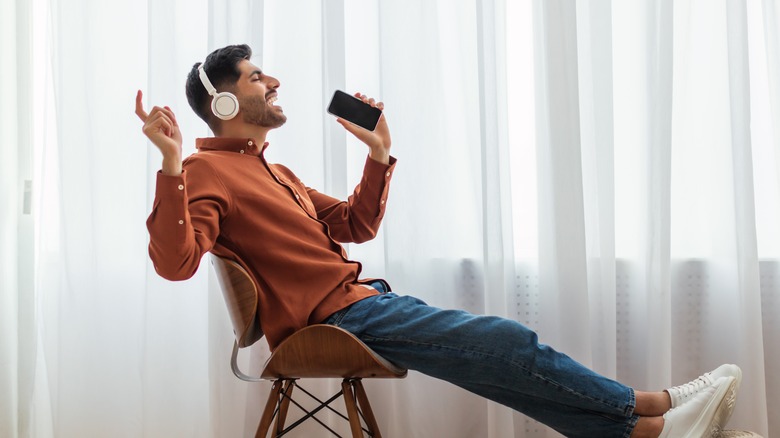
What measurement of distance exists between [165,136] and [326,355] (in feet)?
1.80

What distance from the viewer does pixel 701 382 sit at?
1.64 m

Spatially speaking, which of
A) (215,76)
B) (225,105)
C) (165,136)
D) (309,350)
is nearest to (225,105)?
(225,105)

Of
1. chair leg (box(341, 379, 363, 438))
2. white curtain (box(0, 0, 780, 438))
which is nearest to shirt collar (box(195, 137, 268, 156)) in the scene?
white curtain (box(0, 0, 780, 438))

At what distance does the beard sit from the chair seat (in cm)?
53

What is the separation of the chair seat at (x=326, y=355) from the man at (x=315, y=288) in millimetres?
51

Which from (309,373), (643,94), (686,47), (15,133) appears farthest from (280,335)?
(686,47)

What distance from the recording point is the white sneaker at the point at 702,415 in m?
1.57

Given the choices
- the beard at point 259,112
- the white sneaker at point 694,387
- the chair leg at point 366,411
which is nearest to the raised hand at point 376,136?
the beard at point 259,112

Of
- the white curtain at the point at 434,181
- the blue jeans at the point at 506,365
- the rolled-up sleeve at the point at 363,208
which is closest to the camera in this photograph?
the blue jeans at the point at 506,365

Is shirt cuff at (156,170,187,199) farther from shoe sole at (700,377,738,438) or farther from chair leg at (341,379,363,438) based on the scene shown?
shoe sole at (700,377,738,438)

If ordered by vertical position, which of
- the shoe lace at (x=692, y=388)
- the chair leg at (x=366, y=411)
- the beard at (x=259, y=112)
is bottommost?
the chair leg at (x=366, y=411)

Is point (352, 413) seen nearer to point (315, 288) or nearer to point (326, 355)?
point (326, 355)

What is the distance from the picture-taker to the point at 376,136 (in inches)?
74.5

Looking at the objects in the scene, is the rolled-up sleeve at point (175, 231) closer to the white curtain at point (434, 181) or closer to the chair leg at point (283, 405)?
the chair leg at point (283, 405)
